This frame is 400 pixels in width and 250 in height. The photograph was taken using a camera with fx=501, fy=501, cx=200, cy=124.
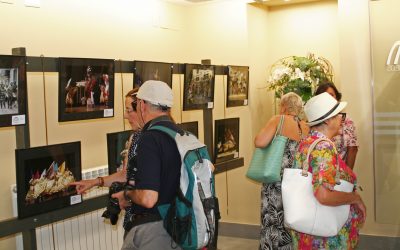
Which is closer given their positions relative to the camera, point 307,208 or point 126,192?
point 126,192

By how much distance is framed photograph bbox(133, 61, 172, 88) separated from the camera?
148 inches

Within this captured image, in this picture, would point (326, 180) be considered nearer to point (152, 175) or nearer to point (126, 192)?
point (152, 175)

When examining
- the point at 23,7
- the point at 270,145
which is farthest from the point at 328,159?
the point at 23,7

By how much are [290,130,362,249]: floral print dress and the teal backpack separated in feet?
2.01

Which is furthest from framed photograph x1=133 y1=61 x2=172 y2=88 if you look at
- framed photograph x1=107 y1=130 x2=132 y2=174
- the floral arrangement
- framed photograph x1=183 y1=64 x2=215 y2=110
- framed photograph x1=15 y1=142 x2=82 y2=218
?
the floral arrangement

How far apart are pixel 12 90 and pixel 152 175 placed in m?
0.99

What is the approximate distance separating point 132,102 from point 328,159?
129 centimetres

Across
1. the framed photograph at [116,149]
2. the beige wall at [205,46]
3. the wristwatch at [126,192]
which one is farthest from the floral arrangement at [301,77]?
the wristwatch at [126,192]

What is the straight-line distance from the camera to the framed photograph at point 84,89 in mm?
3209

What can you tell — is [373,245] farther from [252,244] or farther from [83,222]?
[83,222]

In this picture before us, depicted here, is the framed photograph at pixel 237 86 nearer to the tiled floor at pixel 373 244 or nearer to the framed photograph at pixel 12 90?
the tiled floor at pixel 373 244

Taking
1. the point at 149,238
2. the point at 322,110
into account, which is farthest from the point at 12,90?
the point at 322,110

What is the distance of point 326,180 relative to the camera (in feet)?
9.02

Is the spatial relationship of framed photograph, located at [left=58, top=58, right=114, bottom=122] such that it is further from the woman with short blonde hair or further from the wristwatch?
the woman with short blonde hair
